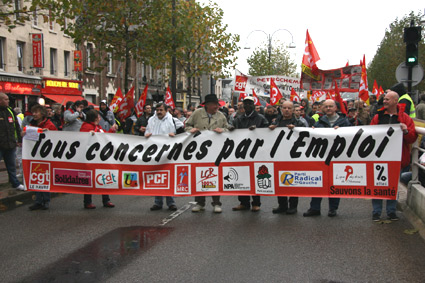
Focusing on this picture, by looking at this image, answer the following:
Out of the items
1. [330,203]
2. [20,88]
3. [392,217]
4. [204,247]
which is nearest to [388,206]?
[392,217]

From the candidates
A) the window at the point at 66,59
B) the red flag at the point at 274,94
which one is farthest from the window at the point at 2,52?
the red flag at the point at 274,94

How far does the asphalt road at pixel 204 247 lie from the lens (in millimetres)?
4961

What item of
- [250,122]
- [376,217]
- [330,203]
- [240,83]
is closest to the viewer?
[376,217]

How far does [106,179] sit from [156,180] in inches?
34.6

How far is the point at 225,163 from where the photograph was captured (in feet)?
27.0

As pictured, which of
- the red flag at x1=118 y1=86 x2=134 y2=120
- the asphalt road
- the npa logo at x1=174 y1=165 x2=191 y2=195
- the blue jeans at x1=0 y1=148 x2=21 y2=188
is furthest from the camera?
the red flag at x1=118 y1=86 x2=134 y2=120

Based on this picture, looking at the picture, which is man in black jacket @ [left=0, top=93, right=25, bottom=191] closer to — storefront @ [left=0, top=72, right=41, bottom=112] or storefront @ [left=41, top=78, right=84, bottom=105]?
storefront @ [left=0, top=72, right=41, bottom=112]

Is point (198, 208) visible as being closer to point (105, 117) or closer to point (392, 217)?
point (392, 217)

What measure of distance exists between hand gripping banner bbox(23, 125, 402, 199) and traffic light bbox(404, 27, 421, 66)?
5837mm

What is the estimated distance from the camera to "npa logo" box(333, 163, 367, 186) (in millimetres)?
7586

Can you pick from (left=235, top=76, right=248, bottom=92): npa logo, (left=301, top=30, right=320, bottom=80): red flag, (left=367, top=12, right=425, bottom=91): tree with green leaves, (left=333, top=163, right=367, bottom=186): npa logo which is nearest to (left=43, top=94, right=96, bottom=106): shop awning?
(left=235, top=76, right=248, bottom=92): npa logo

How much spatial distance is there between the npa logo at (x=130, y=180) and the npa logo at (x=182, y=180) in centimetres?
68

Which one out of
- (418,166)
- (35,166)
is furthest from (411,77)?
(35,166)

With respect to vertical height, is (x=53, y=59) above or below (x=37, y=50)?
below
